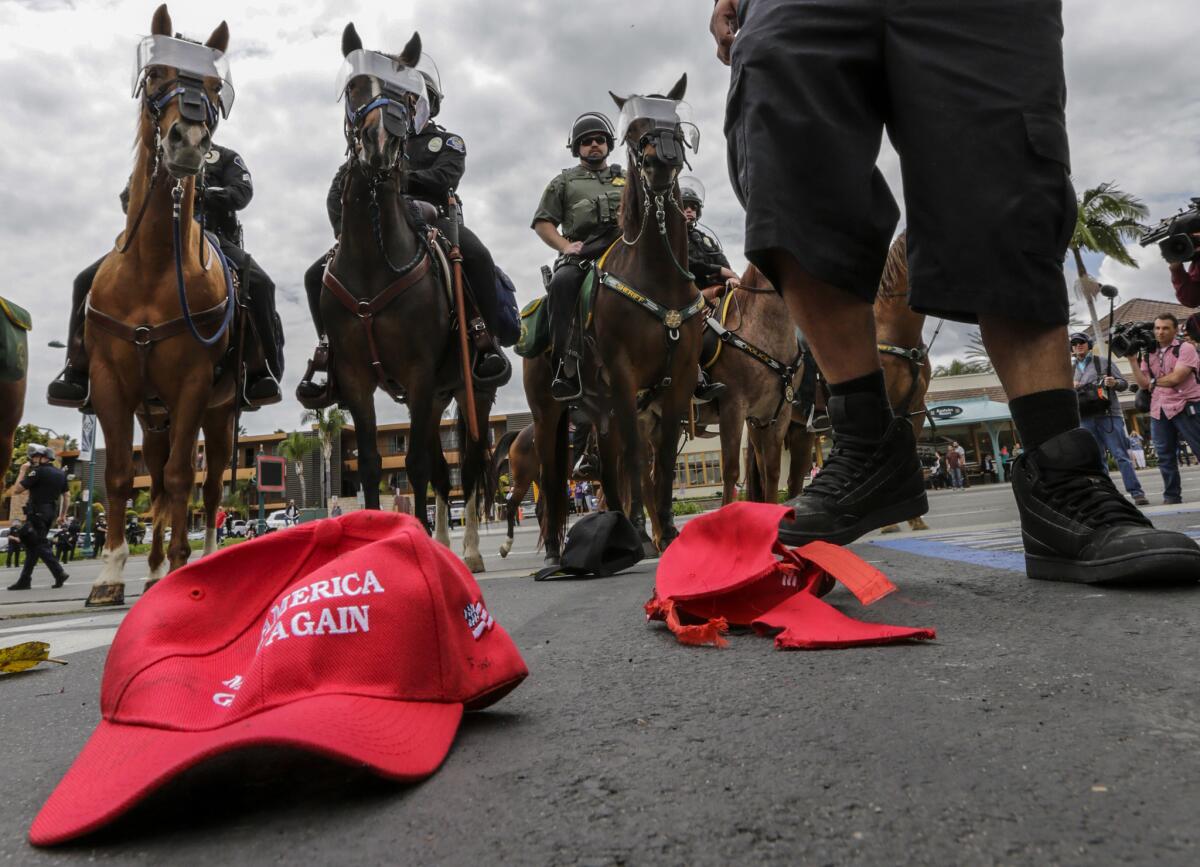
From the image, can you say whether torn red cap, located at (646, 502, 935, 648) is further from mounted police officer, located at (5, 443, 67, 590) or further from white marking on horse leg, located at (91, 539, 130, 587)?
mounted police officer, located at (5, 443, 67, 590)

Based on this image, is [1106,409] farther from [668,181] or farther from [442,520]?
[442,520]

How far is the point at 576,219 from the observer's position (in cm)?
686

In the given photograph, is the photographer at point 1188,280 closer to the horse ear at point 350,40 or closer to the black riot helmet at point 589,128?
the black riot helmet at point 589,128

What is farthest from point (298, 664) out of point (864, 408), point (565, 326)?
point (565, 326)

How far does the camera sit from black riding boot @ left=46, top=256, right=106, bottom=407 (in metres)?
5.42

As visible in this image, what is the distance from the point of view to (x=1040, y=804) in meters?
0.73

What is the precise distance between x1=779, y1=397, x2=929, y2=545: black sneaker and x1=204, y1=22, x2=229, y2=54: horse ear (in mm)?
5343

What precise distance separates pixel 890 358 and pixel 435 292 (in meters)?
4.18

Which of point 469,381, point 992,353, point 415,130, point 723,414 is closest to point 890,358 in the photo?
point 723,414

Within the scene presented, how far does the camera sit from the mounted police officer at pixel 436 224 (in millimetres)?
5469

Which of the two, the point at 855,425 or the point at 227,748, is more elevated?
the point at 855,425

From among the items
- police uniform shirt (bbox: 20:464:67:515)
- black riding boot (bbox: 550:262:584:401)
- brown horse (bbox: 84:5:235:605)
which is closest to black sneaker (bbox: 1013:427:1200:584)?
black riding boot (bbox: 550:262:584:401)

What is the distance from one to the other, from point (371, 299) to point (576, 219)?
2.31 m

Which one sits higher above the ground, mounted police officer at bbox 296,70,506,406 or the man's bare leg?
mounted police officer at bbox 296,70,506,406
